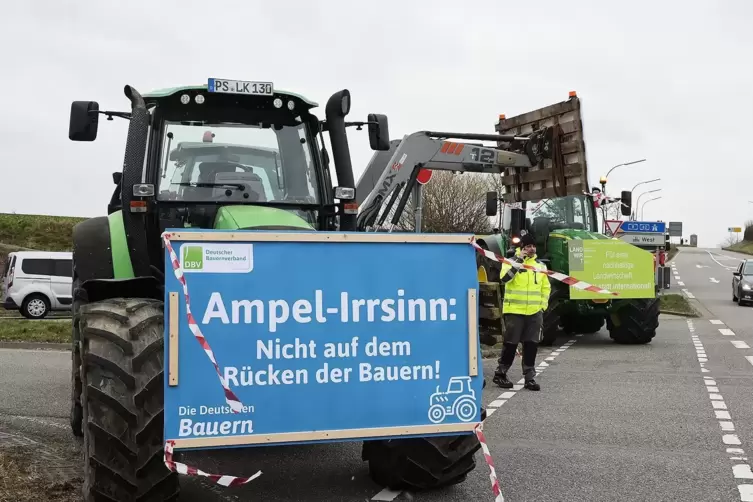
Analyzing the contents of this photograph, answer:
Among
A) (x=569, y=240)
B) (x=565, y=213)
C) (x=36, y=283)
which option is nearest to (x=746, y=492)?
(x=569, y=240)

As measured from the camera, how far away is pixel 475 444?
5.70m

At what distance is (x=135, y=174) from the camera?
21.8 feet

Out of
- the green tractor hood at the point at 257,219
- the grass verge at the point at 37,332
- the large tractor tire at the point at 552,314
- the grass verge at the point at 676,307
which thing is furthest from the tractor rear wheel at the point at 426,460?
the grass verge at the point at 676,307

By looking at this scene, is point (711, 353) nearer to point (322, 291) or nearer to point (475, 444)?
point (475, 444)

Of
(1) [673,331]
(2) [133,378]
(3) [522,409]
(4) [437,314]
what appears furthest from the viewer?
(1) [673,331]

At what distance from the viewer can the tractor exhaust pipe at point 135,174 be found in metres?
6.59

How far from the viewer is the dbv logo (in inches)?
190

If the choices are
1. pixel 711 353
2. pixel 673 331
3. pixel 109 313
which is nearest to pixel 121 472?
pixel 109 313

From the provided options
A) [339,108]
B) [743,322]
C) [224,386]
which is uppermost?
[339,108]

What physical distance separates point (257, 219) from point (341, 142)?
1348 mm

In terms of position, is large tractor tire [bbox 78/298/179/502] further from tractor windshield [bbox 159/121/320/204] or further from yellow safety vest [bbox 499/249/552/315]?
yellow safety vest [bbox 499/249/552/315]

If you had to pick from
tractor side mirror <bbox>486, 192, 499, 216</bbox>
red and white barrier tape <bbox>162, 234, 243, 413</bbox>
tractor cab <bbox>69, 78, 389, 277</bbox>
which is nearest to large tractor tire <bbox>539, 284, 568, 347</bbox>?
tractor side mirror <bbox>486, 192, 499, 216</bbox>

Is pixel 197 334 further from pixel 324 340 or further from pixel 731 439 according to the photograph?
pixel 731 439

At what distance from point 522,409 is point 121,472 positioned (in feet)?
19.1
